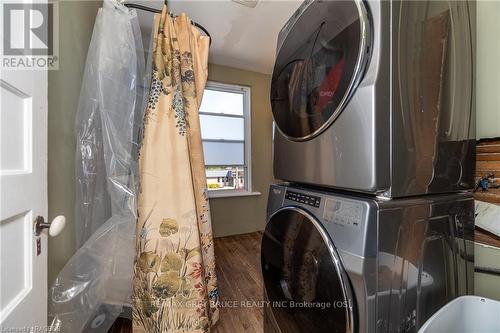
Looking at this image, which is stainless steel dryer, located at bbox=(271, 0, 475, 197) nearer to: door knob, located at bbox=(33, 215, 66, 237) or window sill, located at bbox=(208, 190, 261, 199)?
door knob, located at bbox=(33, 215, 66, 237)

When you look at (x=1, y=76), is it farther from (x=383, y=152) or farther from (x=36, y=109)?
(x=383, y=152)

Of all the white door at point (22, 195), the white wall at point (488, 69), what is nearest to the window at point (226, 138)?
the white door at point (22, 195)

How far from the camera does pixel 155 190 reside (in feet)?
3.91

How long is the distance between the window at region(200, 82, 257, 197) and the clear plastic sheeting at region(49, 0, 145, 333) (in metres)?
1.73

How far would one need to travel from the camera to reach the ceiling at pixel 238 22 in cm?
171

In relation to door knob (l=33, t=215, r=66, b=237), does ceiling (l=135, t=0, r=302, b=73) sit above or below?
above

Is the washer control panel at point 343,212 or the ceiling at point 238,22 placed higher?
the ceiling at point 238,22

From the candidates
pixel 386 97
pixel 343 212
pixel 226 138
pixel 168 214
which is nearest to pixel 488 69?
pixel 386 97

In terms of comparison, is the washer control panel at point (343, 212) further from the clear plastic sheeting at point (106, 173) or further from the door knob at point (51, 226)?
the clear plastic sheeting at point (106, 173)

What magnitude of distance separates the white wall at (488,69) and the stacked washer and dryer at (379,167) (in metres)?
0.17

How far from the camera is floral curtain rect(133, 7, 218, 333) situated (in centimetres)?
116

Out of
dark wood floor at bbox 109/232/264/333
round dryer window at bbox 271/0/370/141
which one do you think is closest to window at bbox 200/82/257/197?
dark wood floor at bbox 109/232/264/333

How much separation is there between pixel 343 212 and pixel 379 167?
170 millimetres

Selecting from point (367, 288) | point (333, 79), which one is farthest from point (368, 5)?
point (367, 288)
